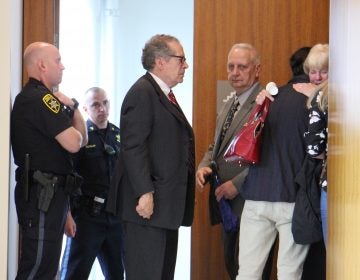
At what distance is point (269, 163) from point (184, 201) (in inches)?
17.4

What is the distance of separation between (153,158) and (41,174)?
532 millimetres

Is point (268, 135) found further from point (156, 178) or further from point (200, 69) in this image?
point (200, 69)

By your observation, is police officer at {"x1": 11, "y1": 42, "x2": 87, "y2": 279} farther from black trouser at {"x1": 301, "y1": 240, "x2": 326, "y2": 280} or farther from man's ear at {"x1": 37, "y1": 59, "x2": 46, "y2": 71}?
black trouser at {"x1": 301, "y1": 240, "x2": 326, "y2": 280}

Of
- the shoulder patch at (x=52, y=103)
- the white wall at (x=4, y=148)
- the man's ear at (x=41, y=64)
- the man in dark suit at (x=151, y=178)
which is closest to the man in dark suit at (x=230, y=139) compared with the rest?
the man in dark suit at (x=151, y=178)

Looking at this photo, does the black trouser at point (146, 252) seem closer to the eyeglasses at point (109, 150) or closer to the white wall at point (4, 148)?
the white wall at point (4, 148)

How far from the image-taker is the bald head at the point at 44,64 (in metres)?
3.21

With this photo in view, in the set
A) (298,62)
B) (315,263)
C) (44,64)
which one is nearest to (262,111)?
(298,62)

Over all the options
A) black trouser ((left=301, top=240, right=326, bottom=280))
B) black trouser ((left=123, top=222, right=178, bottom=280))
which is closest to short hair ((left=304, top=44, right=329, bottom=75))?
black trouser ((left=301, top=240, right=326, bottom=280))

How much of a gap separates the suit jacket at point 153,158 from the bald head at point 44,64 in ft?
1.50

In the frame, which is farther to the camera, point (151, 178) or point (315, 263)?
point (315, 263)

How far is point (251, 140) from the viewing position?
2.90 metres

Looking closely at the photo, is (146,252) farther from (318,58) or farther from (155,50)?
(318,58)

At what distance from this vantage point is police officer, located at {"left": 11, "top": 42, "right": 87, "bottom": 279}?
297 cm

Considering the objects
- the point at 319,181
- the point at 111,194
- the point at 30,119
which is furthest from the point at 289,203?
the point at 30,119
